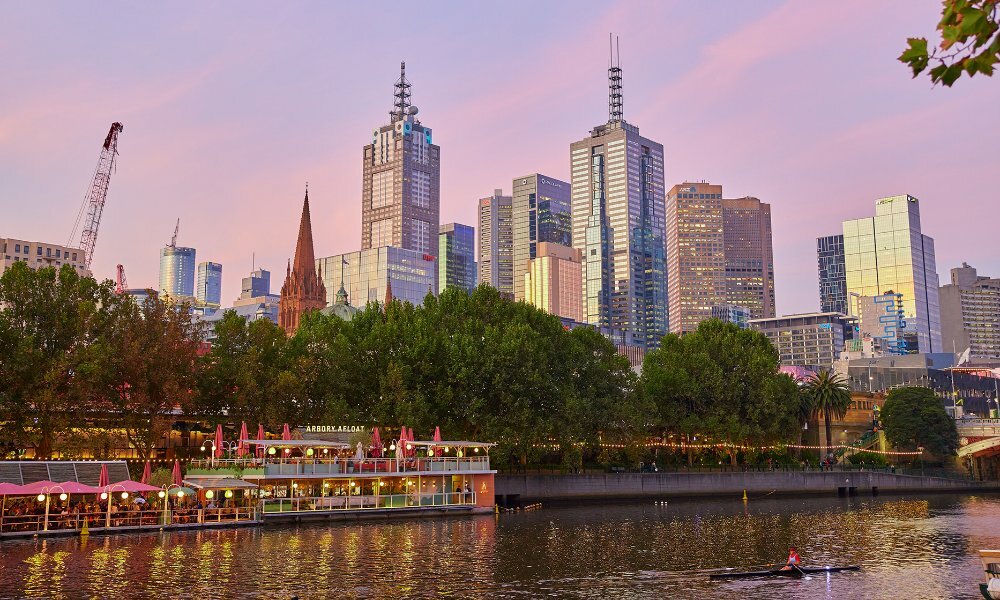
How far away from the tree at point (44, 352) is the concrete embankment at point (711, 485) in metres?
45.1

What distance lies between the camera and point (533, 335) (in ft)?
339

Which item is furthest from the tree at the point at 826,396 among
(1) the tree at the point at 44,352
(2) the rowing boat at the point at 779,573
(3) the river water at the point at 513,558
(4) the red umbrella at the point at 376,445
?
(1) the tree at the point at 44,352

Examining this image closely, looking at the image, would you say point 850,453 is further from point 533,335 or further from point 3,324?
point 3,324

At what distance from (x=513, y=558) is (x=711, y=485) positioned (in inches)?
2847

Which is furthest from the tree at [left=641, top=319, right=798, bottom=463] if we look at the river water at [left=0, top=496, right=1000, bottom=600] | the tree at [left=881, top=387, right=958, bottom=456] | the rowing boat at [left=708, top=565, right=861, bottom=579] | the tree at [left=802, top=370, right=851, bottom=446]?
the rowing boat at [left=708, top=565, right=861, bottom=579]

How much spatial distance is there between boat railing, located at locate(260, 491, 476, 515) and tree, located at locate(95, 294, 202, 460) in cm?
1451

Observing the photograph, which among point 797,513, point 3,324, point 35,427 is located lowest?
point 797,513

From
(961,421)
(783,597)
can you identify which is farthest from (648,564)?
(961,421)

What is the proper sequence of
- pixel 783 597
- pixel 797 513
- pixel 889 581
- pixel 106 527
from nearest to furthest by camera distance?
pixel 783 597, pixel 889 581, pixel 106 527, pixel 797 513

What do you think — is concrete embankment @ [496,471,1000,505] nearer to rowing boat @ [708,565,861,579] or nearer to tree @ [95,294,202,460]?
tree @ [95,294,202,460]

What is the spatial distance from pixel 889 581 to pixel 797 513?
46852 mm

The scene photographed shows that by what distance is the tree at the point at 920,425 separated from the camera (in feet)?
461

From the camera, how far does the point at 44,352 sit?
77688 mm

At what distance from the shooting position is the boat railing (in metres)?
74.1
